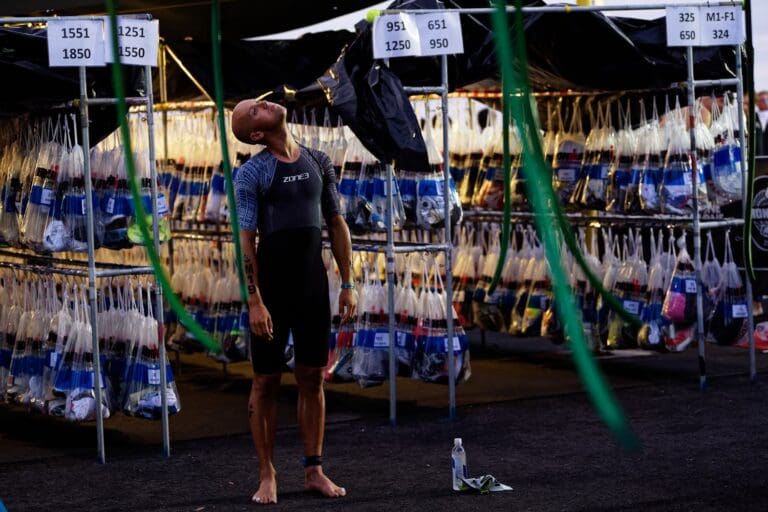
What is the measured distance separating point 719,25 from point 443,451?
9.60ft

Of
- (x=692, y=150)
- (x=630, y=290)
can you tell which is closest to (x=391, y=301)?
(x=630, y=290)

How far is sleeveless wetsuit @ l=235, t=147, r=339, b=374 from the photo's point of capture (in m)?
5.19

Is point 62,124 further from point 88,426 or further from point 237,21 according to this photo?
point 237,21

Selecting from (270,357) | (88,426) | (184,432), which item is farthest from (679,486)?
(88,426)

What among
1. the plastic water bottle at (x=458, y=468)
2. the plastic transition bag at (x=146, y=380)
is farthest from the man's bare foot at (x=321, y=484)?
the plastic transition bag at (x=146, y=380)

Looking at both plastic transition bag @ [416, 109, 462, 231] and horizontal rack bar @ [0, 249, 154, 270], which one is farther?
plastic transition bag @ [416, 109, 462, 231]

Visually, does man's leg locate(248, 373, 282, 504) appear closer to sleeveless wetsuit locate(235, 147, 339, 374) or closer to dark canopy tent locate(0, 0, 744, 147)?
sleeveless wetsuit locate(235, 147, 339, 374)

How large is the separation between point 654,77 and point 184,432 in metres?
3.52

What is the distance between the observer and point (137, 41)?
5969 mm

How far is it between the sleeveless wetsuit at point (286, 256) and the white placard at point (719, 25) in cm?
301

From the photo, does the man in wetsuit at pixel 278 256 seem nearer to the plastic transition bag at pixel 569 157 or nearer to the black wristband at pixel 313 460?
the black wristband at pixel 313 460

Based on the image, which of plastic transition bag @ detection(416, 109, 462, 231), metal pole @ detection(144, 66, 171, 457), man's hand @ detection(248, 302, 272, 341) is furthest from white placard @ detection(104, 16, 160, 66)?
plastic transition bag @ detection(416, 109, 462, 231)

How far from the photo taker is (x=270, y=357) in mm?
5195

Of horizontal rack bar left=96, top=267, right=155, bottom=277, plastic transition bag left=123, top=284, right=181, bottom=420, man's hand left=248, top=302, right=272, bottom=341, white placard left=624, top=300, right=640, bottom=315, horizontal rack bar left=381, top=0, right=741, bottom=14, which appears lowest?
plastic transition bag left=123, top=284, right=181, bottom=420
